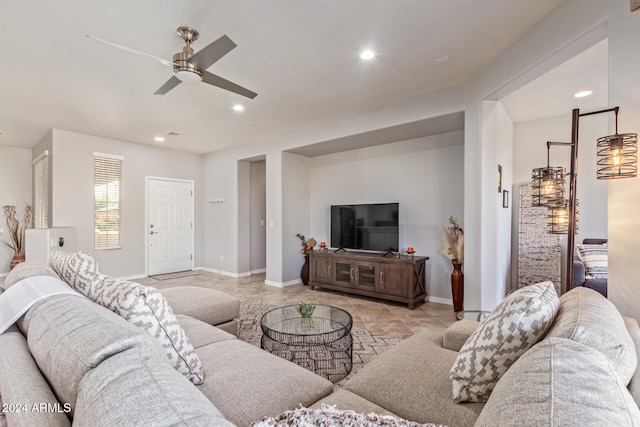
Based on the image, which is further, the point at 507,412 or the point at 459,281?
the point at 459,281

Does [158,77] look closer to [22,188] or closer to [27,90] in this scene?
[27,90]

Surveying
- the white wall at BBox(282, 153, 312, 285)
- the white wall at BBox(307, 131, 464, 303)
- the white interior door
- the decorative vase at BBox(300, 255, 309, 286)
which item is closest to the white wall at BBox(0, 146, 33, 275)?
the white interior door

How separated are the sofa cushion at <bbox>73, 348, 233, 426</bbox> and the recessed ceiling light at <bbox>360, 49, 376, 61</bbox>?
281cm

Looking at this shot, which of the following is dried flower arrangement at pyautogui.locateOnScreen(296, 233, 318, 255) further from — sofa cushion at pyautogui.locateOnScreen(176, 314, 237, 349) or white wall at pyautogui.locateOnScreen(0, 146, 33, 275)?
white wall at pyautogui.locateOnScreen(0, 146, 33, 275)

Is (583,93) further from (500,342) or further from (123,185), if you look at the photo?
(123,185)

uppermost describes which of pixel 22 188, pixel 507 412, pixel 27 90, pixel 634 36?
pixel 27 90

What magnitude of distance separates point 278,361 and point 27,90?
4.30m

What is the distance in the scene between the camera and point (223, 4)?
2.10m

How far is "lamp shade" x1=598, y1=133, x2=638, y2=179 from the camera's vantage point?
1.57 meters

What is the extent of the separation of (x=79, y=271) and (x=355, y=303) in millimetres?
3400

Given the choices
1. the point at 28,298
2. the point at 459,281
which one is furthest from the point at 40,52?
the point at 459,281

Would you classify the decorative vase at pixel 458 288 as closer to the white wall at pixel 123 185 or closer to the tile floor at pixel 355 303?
the tile floor at pixel 355 303

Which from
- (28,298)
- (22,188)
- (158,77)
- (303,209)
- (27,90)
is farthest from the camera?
(22,188)

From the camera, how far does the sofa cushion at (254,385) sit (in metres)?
1.17
